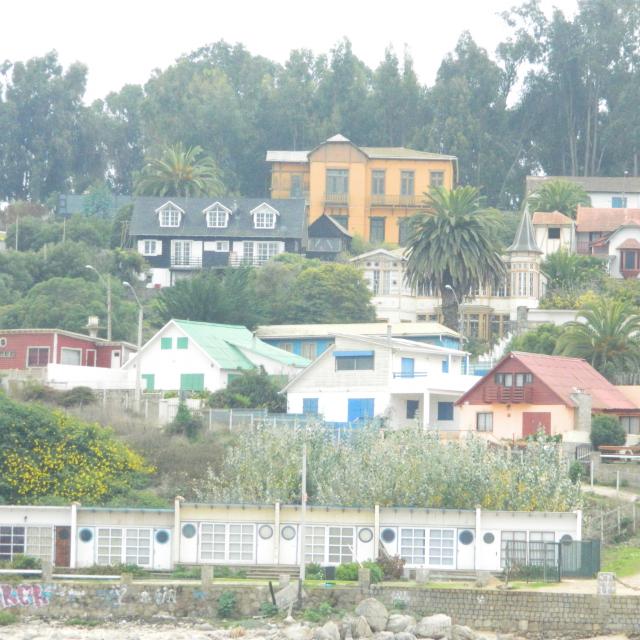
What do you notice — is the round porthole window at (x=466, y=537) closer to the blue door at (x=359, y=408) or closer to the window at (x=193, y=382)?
the blue door at (x=359, y=408)

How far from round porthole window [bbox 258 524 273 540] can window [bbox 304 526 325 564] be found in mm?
1062

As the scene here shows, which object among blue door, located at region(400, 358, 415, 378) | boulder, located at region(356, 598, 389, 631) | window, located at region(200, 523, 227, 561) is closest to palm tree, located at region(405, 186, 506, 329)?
blue door, located at region(400, 358, 415, 378)

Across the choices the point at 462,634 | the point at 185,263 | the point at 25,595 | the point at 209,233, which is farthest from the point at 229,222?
the point at 462,634

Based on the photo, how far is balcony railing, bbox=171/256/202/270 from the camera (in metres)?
120

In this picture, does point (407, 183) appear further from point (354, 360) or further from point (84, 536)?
point (84, 536)

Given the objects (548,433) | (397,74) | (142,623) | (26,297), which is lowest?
(142,623)

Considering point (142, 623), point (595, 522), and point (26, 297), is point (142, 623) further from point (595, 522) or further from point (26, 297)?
point (26, 297)

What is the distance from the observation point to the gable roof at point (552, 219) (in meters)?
123

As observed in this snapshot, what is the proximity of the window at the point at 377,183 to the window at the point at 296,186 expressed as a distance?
6.99 m

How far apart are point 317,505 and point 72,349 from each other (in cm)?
3338

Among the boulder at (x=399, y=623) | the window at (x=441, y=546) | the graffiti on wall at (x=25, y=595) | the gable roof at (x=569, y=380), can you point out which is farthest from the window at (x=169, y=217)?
the boulder at (x=399, y=623)

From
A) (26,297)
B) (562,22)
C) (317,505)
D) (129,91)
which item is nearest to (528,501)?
(317,505)

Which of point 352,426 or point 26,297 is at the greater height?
point 26,297

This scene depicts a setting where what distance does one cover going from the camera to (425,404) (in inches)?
3177
